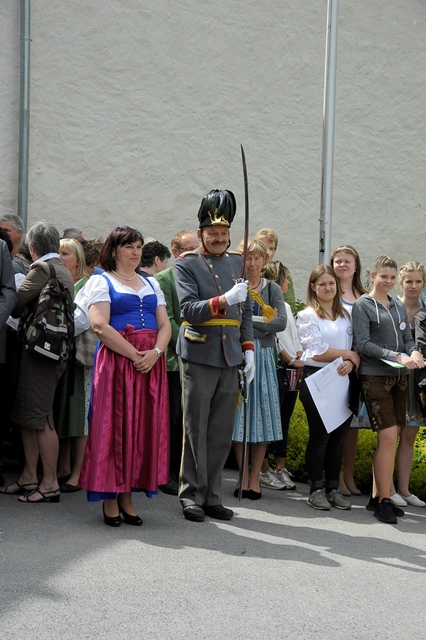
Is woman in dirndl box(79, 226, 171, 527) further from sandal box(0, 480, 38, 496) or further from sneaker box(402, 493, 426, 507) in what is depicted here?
sneaker box(402, 493, 426, 507)

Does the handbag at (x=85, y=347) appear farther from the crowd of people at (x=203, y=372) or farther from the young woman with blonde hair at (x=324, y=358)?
the young woman with blonde hair at (x=324, y=358)

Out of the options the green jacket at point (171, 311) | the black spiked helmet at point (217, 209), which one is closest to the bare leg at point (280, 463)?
the green jacket at point (171, 311)

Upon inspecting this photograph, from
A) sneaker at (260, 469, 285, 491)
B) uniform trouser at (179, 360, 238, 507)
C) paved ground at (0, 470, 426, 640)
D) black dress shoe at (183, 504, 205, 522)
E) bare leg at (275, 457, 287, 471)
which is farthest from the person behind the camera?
bare leg at (275, 457, 287, 471)

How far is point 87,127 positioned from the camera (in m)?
11.8

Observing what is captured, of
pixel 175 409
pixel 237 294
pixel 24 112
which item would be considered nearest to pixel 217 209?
pixel 237 294

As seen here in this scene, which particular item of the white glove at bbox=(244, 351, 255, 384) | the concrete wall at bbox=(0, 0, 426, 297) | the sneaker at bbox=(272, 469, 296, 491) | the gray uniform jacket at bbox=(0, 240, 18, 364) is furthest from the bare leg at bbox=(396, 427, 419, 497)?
the concrete wall at bbox=(0, 0, 426, 297)

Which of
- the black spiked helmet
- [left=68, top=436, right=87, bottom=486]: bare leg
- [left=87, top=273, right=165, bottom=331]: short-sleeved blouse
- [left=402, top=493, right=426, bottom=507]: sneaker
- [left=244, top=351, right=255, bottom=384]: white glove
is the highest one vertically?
the black spiked helmet

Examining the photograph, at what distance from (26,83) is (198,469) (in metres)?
6.84

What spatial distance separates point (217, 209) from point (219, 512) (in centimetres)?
200

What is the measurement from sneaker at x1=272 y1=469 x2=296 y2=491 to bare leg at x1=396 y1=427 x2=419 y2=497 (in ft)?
2.83

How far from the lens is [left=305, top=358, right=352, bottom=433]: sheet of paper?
6.68 m

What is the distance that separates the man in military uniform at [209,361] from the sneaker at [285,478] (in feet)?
4.31

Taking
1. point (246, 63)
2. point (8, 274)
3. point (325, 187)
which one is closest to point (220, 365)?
point (8, 274)

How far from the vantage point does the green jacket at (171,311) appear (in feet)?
23.8
